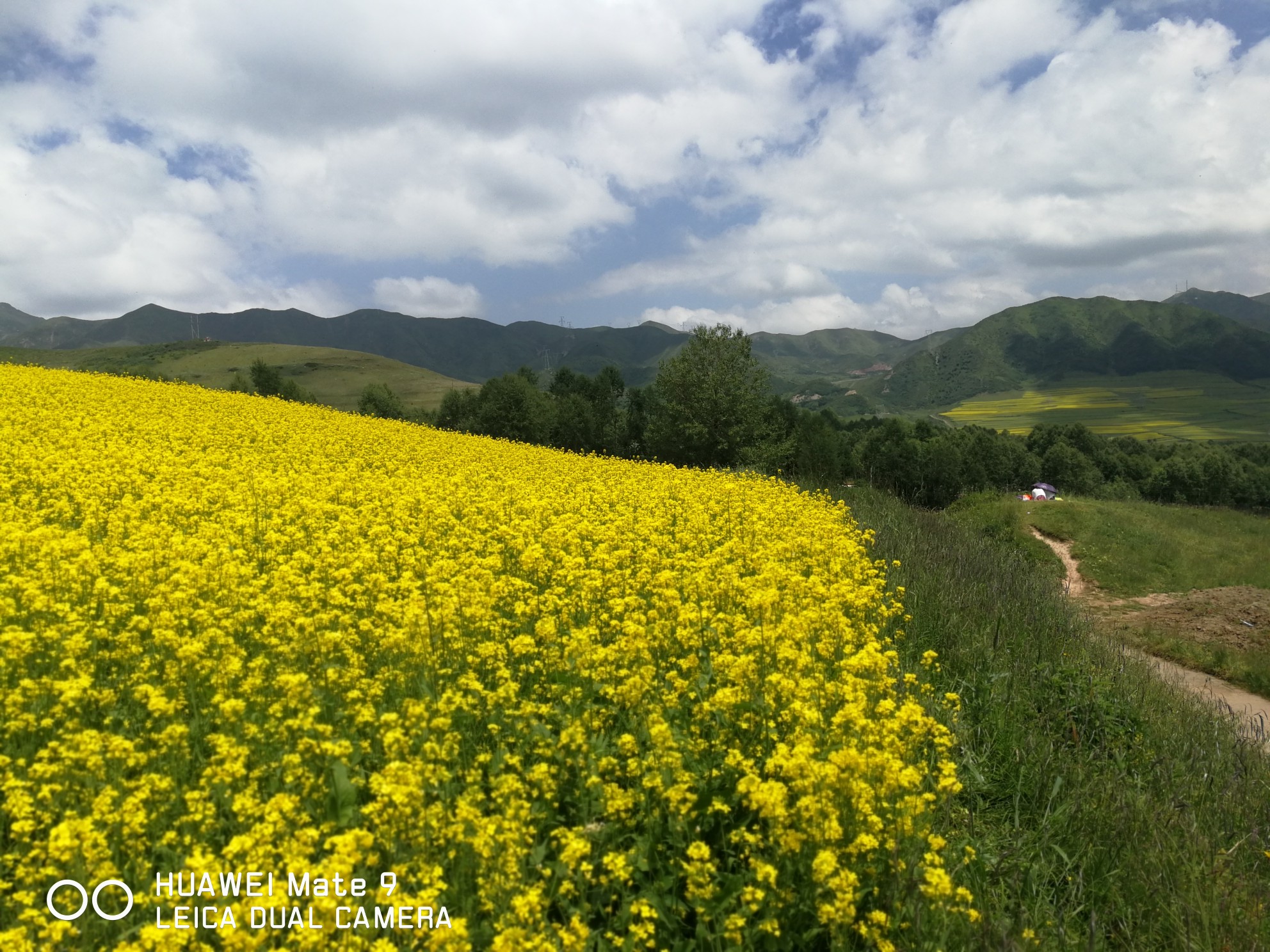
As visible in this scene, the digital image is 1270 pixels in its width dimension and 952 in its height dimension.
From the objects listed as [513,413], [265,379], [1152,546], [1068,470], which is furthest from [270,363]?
[1152,546]

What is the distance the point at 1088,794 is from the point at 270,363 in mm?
195541

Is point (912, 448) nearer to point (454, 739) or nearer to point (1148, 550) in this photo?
point (1148, 550)

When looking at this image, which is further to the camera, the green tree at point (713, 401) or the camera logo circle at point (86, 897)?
the green tree at point (713, 401)

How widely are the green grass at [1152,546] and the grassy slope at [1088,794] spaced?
1856 centimetres

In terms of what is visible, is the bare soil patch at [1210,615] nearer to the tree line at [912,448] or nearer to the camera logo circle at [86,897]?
the camera logo circle at [86,897]

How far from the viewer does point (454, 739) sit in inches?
157

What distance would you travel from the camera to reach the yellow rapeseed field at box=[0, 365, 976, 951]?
10.3 ft

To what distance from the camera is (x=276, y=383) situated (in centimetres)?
5825

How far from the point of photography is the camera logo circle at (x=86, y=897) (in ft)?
9.59

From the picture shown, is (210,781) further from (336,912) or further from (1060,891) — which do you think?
(1060,891)

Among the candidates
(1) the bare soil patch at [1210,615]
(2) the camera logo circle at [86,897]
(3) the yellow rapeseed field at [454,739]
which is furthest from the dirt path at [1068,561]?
(2) the camera logo circle at [86,897]

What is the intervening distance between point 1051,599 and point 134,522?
40.8 feet

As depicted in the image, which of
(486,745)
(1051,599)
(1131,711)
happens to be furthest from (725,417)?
(486,745)

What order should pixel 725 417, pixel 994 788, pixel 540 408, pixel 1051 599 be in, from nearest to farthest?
pixel 994 788, pixel 1051 599, pixel 725 417, pixel 540 408
